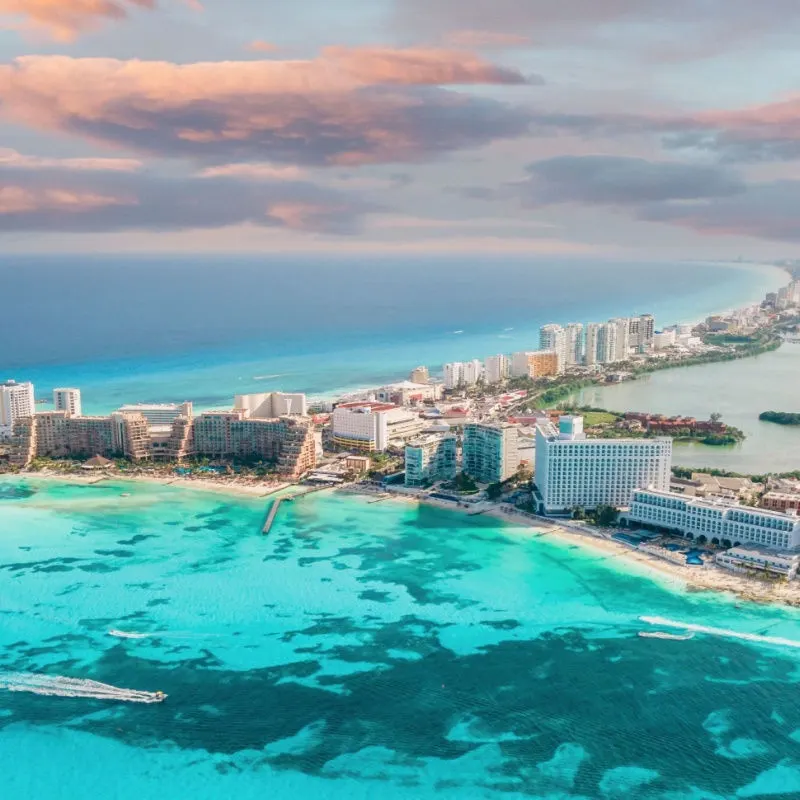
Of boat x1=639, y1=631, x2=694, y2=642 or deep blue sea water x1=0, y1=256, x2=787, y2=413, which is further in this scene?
deep blue sea water x1=0, y1=256, x2=787, y2=413

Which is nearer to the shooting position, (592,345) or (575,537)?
(575,537)

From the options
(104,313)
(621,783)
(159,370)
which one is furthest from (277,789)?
(104,313)

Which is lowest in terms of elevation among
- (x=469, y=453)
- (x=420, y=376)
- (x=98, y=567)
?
(x=98, y=567)

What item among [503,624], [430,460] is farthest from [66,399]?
[503,624]

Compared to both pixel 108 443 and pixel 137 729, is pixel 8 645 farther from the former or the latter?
pixel 108 443

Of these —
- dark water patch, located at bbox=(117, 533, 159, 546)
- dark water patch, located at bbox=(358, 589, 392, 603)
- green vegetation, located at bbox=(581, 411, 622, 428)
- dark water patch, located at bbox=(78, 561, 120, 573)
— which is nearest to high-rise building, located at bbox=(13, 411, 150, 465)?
dark water patch, located at bbox=(117, 533, 159, 546)

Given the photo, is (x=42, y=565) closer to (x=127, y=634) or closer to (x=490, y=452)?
(x=127, y=634)

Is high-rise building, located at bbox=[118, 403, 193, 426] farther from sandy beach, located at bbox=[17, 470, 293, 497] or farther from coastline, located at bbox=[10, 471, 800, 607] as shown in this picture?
coastline, located at bbox=[10, 471, 800, 607]
